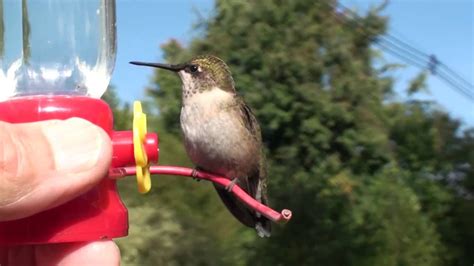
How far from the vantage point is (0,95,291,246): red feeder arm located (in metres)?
0.91

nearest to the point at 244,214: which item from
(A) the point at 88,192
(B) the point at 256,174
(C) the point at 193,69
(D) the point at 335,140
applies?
(B) the point at 256,174

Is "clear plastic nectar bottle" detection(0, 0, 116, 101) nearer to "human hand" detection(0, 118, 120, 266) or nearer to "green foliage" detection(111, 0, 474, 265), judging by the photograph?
"human hand" detection(0, 118, 120, 266)

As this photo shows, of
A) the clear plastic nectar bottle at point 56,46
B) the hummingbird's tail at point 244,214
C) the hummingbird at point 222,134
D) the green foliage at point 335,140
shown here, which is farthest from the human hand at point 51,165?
the green foliage at point 335,140

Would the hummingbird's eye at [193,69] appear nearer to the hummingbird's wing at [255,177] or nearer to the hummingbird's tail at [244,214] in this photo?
the hummingbird's wing at [255,177]

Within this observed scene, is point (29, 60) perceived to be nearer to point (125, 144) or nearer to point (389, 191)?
point (125, 144)

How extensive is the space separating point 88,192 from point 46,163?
66mm

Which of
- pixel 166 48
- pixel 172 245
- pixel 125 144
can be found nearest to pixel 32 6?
pixel 125 144

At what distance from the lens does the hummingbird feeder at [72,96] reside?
36.1 inches

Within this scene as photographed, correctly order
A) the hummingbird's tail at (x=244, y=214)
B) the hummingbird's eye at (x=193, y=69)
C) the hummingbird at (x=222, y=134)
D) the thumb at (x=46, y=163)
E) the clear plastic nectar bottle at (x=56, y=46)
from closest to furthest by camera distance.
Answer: the thumb at (x=46, y=163) < the clear plastic nectar bottle at (x=56, y=46) < the hummingbird's tail at (x=244, y=214) < the hummingbird at (x=222, y=134) < the hummingbird's eye at (x=193, y=69)

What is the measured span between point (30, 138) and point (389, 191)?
146 inches

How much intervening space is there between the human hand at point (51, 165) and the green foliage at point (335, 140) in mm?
2592

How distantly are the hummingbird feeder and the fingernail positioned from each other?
0.03 metres

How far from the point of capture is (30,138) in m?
0.89

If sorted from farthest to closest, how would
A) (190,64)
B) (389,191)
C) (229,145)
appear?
1. (389,191)
2. (190,64)
3. (229,145)
